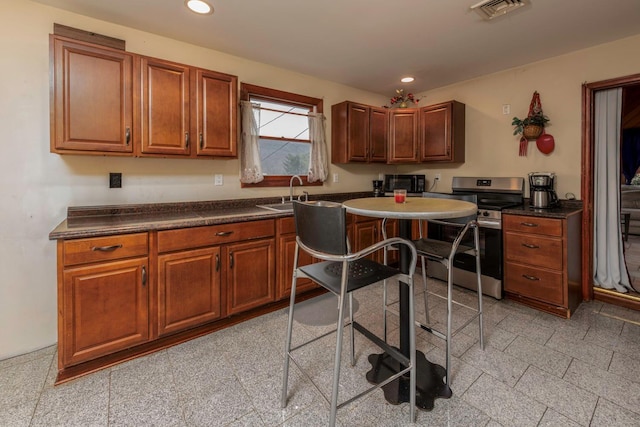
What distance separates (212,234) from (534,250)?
2.71m

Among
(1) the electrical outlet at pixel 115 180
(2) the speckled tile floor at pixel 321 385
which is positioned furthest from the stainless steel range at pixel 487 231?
(1) the electrical outlet at pixel 115 180

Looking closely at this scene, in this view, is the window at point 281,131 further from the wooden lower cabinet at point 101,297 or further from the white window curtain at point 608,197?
the white window curtain at point 608,197

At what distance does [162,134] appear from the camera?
223 cm

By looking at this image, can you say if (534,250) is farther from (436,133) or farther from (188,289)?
(188,289)

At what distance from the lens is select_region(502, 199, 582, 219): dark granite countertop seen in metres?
2.50

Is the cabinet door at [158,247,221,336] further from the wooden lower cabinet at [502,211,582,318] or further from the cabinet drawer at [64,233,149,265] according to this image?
the wooden lower cabinet at [502,211,582,318]

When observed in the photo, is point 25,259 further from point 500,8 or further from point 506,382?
point 500,8

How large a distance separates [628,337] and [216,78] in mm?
3698

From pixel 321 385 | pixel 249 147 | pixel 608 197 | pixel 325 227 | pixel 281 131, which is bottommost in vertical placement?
pixel 321 385

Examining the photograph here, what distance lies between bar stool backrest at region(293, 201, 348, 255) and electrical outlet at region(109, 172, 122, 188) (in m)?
1.77

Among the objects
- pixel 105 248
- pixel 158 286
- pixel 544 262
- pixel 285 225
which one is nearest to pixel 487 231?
pixel 544 262

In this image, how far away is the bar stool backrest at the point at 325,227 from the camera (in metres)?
1.18

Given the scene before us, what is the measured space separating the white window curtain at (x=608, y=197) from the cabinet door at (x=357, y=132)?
221cm

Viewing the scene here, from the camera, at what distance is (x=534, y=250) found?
2600 millimetres
